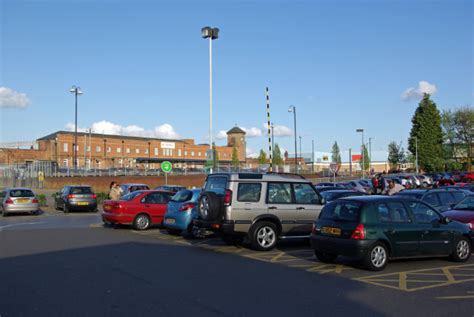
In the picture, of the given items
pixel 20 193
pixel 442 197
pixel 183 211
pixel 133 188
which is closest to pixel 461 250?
pixel 442 197

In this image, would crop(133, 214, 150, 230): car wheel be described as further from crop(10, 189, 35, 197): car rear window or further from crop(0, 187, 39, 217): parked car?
crop(10, 189, 35, 197): car rear window

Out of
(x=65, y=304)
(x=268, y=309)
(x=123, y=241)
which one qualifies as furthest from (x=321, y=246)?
(x=123, y=241)

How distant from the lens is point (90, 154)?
9594cm

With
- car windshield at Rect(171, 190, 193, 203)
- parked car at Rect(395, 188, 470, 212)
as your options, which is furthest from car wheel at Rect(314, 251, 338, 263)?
parked car at Rect(395, 188, 470, 212)

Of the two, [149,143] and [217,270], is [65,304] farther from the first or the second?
[149,143]

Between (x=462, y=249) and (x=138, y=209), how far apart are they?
11100 mm

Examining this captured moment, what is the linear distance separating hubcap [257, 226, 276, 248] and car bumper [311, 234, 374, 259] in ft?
7.80

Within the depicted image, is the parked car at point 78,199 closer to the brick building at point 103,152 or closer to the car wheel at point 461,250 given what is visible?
the car wheel at point 461,250

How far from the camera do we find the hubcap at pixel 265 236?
13055 mm

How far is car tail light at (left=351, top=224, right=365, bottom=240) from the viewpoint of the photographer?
9.94 metres

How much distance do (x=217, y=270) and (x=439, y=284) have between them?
4198 millimetres

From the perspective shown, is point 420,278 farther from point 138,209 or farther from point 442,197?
point 138,209

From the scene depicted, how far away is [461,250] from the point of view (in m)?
11.4

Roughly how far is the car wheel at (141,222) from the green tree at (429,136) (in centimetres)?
6995
